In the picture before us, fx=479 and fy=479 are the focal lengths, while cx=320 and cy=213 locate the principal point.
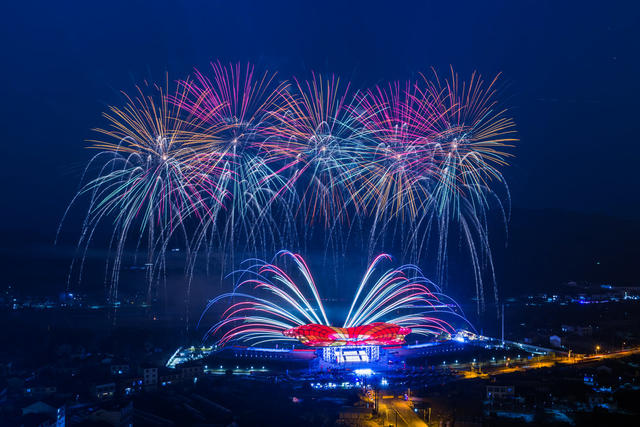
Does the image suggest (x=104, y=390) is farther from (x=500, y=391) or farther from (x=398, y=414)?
(x=500, y=391)

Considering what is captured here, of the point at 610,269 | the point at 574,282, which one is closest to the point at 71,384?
the point at 574,282

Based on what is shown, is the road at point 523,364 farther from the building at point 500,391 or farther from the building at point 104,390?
the building at point 104,390

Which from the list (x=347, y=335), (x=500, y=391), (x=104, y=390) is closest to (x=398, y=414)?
A: (x=500, y=391)

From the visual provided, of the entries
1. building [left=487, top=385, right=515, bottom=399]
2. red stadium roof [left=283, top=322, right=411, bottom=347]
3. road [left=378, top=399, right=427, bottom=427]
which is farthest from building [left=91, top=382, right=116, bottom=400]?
building [left=487, top=385, right=515, bottom=399]

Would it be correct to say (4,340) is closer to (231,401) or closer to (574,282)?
(231,401)

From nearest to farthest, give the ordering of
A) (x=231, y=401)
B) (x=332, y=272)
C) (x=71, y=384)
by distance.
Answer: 1. (x=231, y=401)
2. (x=71, y=384)
3. (x=332, y=272)

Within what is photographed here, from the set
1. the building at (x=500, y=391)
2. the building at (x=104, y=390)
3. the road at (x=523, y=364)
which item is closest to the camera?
the building at (x=500, y=391)

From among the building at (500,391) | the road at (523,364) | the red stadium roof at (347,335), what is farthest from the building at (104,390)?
the road at (523,364)

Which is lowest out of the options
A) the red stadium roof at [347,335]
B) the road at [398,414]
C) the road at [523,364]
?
the road at [523,364]
